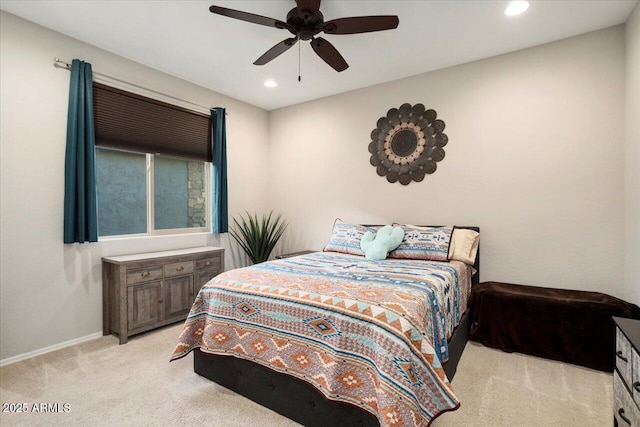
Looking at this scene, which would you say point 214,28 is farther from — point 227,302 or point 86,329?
point 86,329

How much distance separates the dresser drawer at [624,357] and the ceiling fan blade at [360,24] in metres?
2.14

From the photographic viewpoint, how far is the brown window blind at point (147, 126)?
3.05 meters

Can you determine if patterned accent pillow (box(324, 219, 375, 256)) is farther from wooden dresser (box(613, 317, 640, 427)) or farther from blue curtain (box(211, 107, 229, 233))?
wooden dresser (box(613, 317, 640, 427))

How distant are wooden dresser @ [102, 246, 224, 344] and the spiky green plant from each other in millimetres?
945

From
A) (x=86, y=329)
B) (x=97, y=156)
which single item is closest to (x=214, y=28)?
(x=97, y=156)

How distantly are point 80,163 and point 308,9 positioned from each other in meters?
2.44

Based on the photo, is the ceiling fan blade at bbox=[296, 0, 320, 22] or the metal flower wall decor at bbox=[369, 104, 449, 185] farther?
the metal flower wall decor at bbox=[369, 104, 449, 185]

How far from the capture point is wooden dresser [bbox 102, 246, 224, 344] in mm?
2875

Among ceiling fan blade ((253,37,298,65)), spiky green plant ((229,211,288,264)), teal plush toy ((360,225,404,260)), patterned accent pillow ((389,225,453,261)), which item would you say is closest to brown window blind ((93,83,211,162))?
spiky green plant ((229,211,288,264))

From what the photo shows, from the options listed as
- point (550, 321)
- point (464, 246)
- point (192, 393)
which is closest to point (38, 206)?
point (192, 393)

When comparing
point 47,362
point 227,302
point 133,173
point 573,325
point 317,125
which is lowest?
point 47,362

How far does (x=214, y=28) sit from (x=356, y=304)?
262 centimetres

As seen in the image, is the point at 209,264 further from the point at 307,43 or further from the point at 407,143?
the point at 407,143

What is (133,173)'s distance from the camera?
11.3 ft
